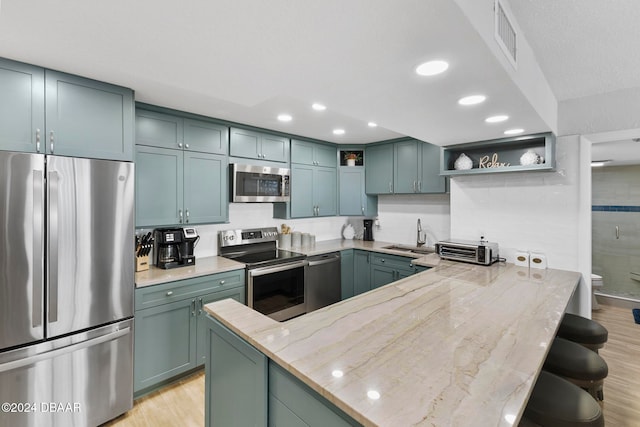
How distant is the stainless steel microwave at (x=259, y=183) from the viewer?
9.66 ft

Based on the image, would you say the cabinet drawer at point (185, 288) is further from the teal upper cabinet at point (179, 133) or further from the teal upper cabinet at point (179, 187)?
the teal upper cabinet at point (179, 133)

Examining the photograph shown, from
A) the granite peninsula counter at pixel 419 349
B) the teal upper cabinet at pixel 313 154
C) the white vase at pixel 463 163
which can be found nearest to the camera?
the granite peninsula counter at pixel 419 349

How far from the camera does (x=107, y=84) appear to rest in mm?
1957

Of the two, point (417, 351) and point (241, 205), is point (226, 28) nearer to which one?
point (417, 351)

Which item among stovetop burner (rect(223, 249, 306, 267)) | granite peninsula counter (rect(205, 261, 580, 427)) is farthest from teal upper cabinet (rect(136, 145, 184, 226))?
granite peninsula counter (rect(205, 261, 580, 427))

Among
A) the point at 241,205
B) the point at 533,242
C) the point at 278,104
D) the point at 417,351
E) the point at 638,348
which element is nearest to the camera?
the point at 417,351

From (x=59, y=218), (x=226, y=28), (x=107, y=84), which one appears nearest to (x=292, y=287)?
(x=59, y=218)

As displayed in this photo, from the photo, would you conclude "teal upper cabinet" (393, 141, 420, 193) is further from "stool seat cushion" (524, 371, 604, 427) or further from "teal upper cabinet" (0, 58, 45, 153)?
"teal upper cabinet" (0, 58, 45, 153)

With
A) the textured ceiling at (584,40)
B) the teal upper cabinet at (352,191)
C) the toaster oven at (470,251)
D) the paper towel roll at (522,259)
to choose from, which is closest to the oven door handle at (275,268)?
the teal upper cabinet at (352,191)

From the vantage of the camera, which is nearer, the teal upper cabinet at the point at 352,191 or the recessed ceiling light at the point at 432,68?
the recessed ceiling light at the point at 432,68

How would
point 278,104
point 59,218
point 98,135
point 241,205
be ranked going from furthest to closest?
point 241,205, point 278,104, point 98,135, point 59,218

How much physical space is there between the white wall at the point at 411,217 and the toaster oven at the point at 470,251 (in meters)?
0.76

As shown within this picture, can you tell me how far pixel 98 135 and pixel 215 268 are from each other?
1.31 metres

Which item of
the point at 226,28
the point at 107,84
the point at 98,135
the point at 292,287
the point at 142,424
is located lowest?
the point at 142,424
